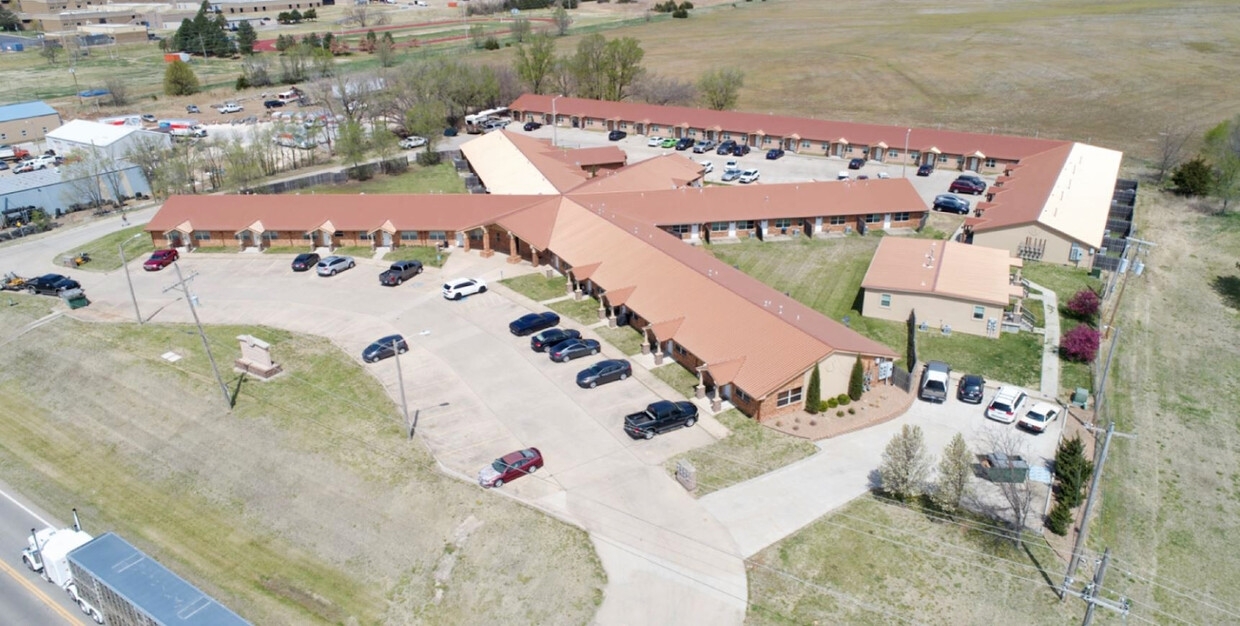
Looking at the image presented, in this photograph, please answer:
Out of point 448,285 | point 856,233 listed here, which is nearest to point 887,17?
point 856,233

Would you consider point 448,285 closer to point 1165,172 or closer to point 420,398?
point 420,398

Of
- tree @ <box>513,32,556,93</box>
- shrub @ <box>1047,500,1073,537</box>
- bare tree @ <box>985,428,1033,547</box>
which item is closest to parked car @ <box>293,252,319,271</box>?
bare tree @ <box>985,428,1033,547</box>

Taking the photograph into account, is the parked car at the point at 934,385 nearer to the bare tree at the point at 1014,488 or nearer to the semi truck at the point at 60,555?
the bare tree at the point at 1014,488

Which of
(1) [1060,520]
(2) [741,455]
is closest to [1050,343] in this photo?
(1) [1060,520]

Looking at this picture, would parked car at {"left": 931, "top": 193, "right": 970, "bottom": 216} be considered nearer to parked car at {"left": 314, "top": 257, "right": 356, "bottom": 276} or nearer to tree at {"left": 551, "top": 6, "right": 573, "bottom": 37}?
parked car at {"left": 314, "top": 257, "right": 356, "bottom": 276}

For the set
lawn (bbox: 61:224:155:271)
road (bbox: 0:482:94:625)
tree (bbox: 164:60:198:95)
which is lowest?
road (bbox: 0:482:94:625)

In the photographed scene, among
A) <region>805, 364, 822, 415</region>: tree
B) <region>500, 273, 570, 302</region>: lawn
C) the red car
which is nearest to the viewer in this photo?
<region>805, 364, 822, 415</region>: tree
